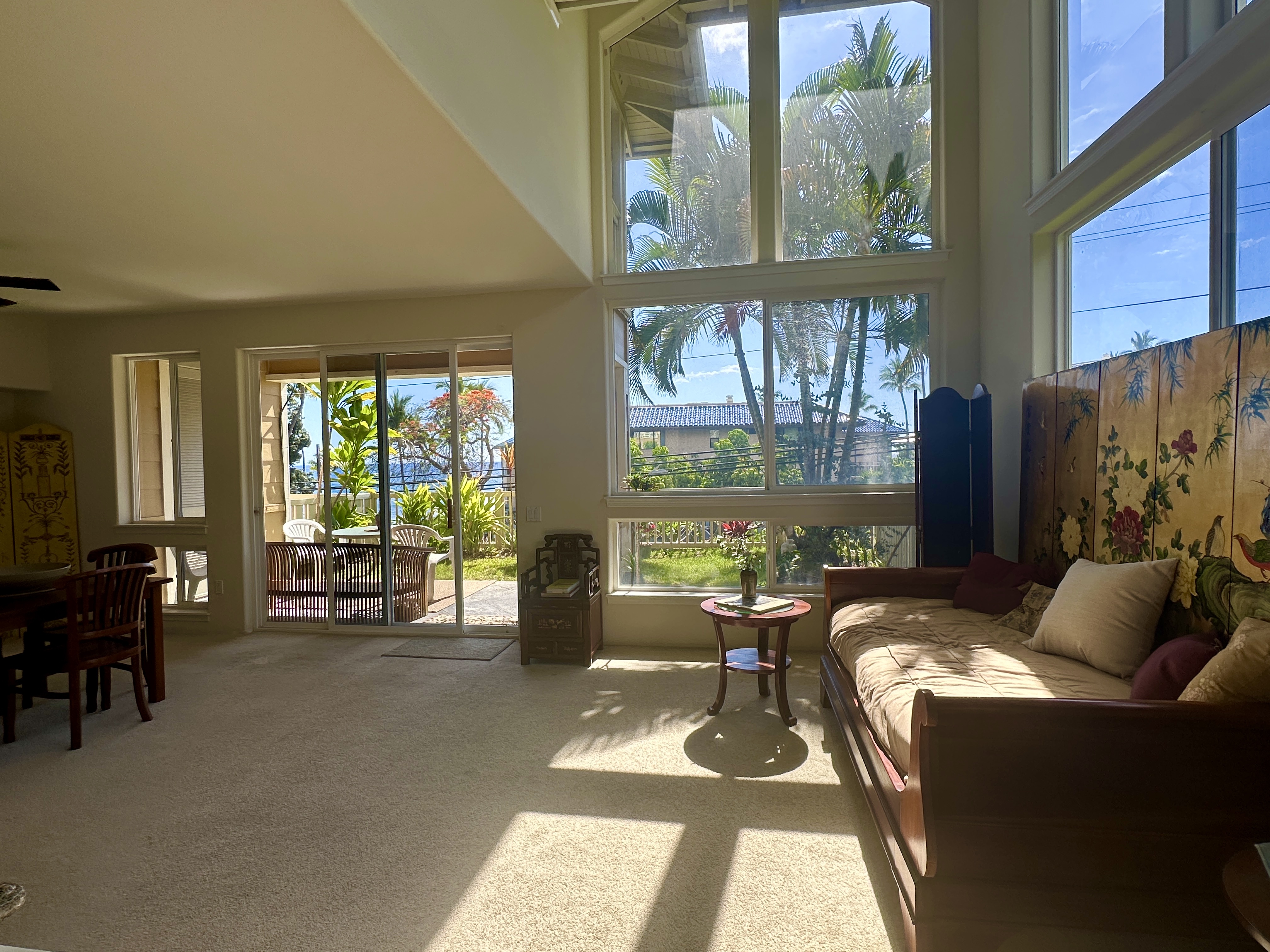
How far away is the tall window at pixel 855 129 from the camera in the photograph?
455 cm

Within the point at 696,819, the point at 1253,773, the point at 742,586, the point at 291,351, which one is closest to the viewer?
the point at 1253,773

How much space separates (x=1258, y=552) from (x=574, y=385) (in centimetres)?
380

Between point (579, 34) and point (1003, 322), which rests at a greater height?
point (579, 34)

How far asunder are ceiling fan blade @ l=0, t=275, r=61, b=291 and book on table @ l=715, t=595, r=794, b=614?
144 inches

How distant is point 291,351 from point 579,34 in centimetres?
324

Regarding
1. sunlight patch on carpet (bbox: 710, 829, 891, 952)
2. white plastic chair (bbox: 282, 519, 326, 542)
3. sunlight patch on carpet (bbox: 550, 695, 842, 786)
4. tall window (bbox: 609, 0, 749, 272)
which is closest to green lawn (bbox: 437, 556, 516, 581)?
white plastic chair (bbox: 282, 519, 326, 542)

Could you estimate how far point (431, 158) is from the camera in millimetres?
2689

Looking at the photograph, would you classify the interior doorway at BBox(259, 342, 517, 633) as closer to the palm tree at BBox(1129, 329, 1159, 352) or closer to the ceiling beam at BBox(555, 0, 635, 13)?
the ceiling beam at BBox(555, 0, 635, 13)

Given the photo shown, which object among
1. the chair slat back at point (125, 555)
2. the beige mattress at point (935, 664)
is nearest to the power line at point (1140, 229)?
the beige mattress at point (935, 664)

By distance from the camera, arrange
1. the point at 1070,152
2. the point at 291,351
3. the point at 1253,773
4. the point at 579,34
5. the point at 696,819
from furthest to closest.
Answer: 1. the point at 291,351
2. the point at 579,34
3. the point at 1070,152
4. the point at 696,819
5. the point at 1253,773

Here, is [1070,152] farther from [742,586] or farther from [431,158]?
[431,158]

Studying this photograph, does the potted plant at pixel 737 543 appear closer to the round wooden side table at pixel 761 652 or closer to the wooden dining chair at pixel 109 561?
the round wooden side table at pixel 761 652

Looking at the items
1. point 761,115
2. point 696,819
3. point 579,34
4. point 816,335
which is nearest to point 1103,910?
point 696,819

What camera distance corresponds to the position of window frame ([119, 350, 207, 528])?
5.62 m
